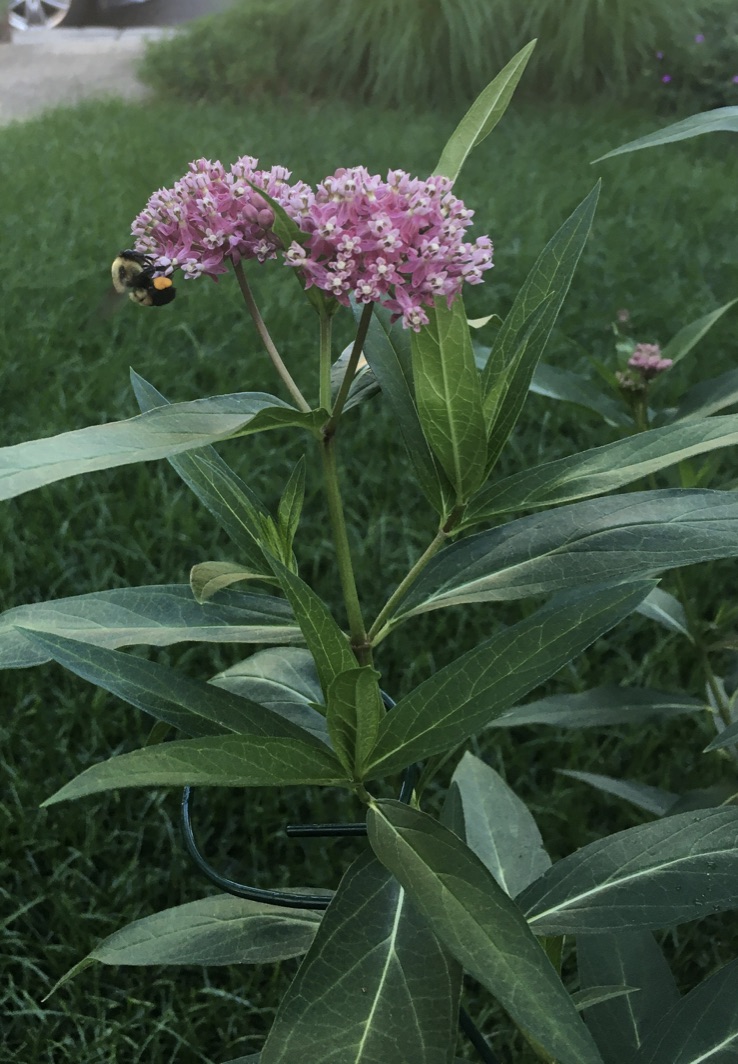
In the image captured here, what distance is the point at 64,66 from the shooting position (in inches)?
88.1

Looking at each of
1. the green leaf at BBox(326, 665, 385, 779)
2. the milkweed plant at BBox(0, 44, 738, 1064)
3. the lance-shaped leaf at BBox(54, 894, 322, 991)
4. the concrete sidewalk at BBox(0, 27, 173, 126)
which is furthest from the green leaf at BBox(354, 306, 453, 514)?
the concrete sidewalk at BBox(0, 27, 173, 126)

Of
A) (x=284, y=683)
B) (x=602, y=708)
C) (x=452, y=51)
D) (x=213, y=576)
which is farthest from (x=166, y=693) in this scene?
(x=452, y=51)

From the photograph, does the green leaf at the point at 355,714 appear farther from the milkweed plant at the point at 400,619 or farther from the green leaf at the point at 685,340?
the green leaf at the point at 685,340

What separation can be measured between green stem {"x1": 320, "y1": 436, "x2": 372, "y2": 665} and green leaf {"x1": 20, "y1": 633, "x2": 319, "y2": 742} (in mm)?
51

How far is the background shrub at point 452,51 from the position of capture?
2395 millimetres

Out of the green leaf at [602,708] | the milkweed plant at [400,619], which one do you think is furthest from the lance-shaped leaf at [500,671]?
the green leaf at [602,708]

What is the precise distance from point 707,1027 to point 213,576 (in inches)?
11.7

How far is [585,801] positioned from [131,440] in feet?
2.33

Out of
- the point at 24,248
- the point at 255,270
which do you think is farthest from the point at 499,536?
the point at 24,248

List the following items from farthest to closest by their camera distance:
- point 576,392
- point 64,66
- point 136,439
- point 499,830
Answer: point 64,66
point 576,392
point 499,830
point 136,439

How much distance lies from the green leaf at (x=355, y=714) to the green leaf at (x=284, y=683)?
0.40ft

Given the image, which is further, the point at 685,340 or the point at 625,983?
the point at 685,340

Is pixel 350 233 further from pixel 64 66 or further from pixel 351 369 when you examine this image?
pixel 64 66

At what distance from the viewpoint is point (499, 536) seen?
1.34 feet
